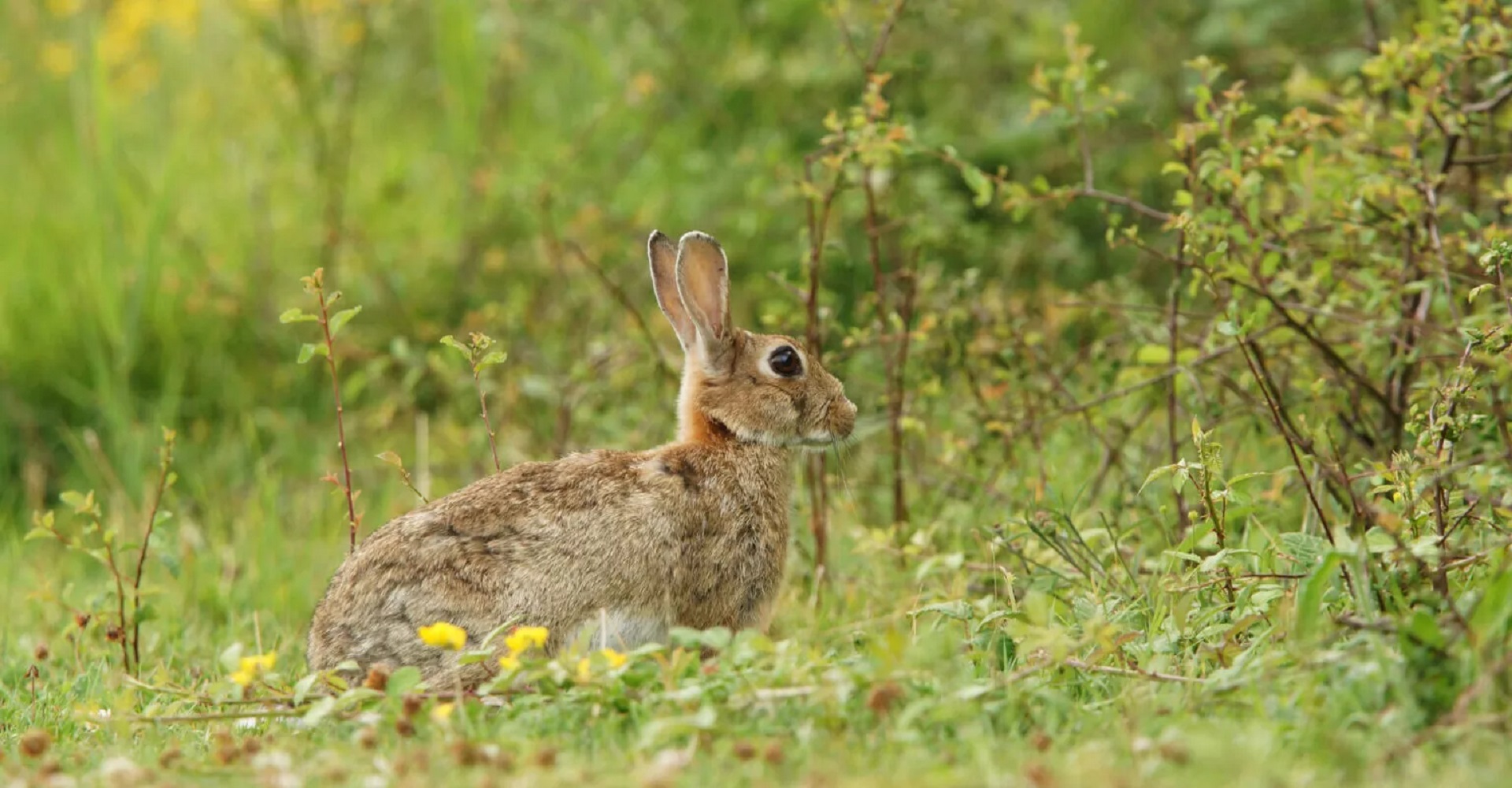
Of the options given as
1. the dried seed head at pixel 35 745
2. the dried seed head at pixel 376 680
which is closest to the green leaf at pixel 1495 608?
the dried seed head at pixel 376 680

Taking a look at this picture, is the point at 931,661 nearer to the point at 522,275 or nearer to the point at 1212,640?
the point at 1212,640

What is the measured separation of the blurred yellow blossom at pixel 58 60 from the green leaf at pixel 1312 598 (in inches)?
304

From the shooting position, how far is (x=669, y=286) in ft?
19.6

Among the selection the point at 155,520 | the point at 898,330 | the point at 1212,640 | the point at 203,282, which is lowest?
the point at 1212,640

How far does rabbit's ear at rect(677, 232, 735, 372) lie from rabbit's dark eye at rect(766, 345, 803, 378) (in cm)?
14

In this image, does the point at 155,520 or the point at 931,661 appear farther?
the point at 155,520

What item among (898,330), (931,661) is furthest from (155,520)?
(931,661)

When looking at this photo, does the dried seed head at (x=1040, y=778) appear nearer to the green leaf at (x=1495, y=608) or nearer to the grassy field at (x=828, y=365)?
the grassy field at (x=828, y=365)

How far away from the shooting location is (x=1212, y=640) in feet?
15.3

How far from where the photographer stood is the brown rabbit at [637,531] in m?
4.98

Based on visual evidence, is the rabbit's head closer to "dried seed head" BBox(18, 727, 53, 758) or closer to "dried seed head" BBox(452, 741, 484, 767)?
"dried seed head" BBox(452, 741, 484, 767)

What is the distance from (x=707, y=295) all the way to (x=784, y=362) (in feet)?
1.11

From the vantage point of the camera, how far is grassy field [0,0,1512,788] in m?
4.08

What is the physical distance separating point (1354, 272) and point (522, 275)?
4.24 meters
